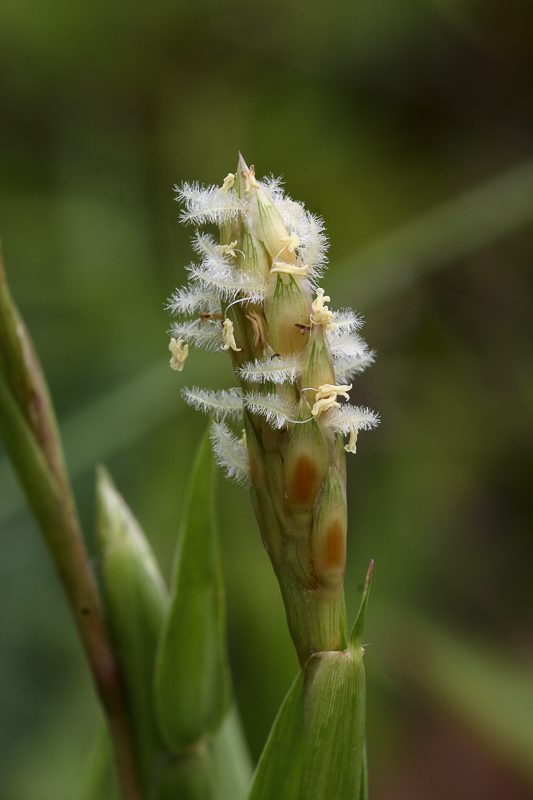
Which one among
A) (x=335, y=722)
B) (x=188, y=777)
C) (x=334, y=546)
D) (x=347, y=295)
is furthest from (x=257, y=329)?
(x=347, y=295)

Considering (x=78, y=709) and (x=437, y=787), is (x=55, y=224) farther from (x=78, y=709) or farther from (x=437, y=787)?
(x=437, y=787)

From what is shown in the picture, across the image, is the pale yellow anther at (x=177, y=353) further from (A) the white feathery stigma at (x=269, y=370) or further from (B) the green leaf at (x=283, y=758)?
(B) the green leaf at (x=283, y=758)

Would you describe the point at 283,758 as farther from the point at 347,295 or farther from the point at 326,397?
the point at 347,295

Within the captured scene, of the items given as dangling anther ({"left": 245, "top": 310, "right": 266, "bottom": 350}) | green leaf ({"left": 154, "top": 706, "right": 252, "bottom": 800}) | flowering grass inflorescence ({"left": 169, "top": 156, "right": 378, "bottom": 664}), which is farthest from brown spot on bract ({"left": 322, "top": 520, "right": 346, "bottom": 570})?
green leaf ({"left": 154, "top": 706, "right": 252, "bottom": 800})

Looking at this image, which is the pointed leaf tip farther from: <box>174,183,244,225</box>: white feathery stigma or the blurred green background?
the blurred green background

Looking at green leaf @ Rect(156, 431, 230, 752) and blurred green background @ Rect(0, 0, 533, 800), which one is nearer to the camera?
green leaf @ Rect(156, 431, 230, 752)

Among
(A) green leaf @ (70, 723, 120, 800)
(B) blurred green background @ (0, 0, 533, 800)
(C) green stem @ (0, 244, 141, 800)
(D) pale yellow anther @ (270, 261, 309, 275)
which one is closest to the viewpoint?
(D) pale yellow anther @ (270, 261, 309, 275)
